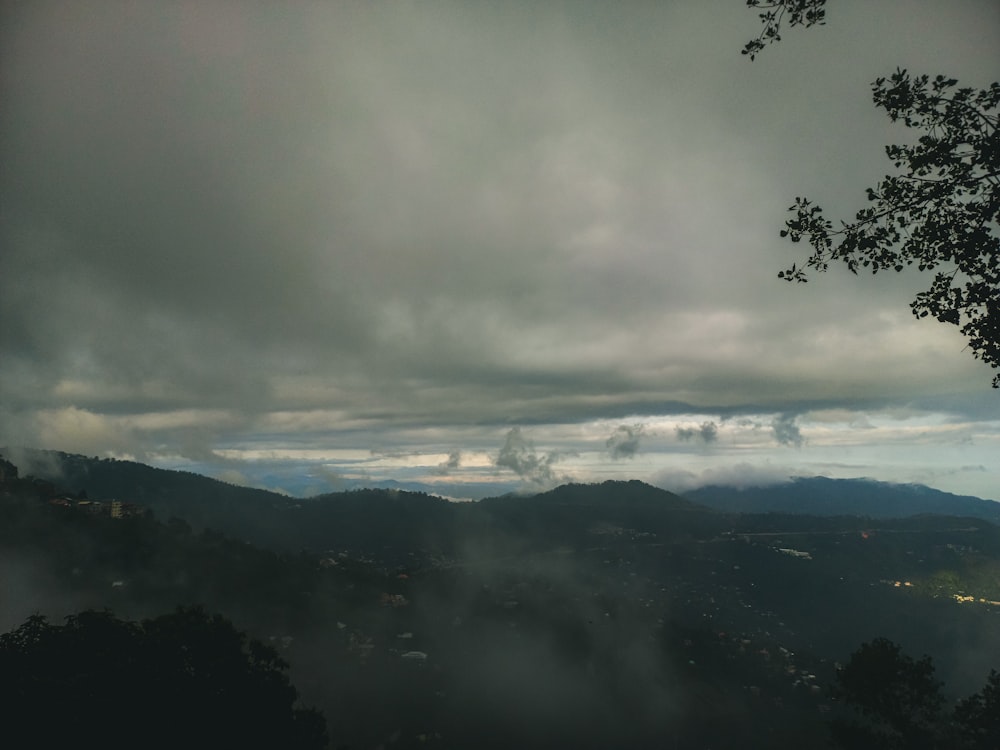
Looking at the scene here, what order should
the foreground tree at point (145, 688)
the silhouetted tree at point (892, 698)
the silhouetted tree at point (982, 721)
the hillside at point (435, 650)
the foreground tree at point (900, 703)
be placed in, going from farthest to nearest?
1. the hillside at point (435, 650)
2. the silhouetted tree at point (892, 698)
3. the foreground tree at point (900, 703)
4. the silhouetted tree at point (982, 721)
5. the foreground tree at point (145, 688)

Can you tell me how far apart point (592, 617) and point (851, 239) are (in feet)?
633

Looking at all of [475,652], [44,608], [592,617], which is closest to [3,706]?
[44,608]

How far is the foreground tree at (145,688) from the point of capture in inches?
843

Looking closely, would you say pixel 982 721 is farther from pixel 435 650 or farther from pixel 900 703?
pixel 435 650

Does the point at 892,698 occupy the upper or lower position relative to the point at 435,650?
upper

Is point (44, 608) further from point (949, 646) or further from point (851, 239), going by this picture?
point (949, 646)

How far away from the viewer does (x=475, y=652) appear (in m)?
143

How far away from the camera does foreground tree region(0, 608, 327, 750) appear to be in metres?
21.4

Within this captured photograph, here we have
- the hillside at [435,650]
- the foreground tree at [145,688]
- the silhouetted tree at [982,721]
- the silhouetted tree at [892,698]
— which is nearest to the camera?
the foreground tree at [145,688]

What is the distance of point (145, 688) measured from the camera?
25391 millimetres

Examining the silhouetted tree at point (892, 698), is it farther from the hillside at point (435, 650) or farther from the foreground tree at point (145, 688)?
the hillside at point (435, 650)

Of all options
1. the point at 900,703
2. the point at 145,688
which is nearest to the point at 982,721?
the point at 900,703

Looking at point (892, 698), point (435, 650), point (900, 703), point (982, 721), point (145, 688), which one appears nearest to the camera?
point (982, 721)

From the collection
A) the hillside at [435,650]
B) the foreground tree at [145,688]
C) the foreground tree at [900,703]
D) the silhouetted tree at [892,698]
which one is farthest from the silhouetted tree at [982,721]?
the hillside at [435,650]
